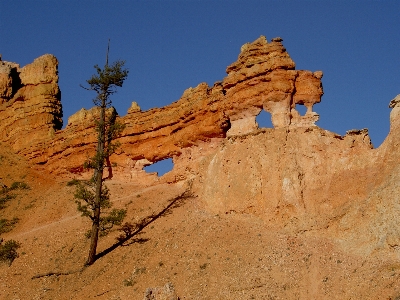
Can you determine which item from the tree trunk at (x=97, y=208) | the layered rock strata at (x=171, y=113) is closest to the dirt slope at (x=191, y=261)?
the tree trunk at (x=97, y=208)

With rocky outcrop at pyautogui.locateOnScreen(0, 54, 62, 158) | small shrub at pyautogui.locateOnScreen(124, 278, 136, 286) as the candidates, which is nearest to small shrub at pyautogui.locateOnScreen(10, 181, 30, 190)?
rocky outcrop at pyautogui.locateOnScreen(0, 54, 62, 158)

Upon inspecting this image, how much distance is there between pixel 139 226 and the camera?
3039 cm

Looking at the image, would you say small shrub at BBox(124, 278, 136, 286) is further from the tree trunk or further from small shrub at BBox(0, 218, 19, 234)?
small shrub at BBox(0, 218, 19, 234)

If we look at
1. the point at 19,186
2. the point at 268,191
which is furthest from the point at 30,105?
the point at 268,191

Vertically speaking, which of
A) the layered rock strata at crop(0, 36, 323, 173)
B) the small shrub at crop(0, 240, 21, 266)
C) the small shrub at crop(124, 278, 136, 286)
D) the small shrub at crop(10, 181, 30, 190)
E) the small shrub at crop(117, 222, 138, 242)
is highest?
the layered rock strata at crop(0, 36, 323, 173)

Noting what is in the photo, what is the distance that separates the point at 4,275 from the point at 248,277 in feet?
48.6

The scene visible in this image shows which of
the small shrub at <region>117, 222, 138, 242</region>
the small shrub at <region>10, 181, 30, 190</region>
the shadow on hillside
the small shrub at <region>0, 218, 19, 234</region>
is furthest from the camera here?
the small shrub at <region>10, 181, 30, 190</region>

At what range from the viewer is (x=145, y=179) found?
128 feet

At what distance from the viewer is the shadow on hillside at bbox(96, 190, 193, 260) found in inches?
1118

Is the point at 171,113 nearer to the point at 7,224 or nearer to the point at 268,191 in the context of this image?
the point at 268,191

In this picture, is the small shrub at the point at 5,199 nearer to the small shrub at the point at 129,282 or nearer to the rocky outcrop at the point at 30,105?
the rocky outcrop at the point at 30,105

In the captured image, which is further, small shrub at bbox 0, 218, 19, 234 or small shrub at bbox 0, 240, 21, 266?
small shrub at bbox 0, 218, 19, 234

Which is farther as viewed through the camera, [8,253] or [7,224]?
[7,224]

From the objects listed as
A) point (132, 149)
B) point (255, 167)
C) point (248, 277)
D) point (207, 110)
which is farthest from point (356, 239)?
point (132, 149)
